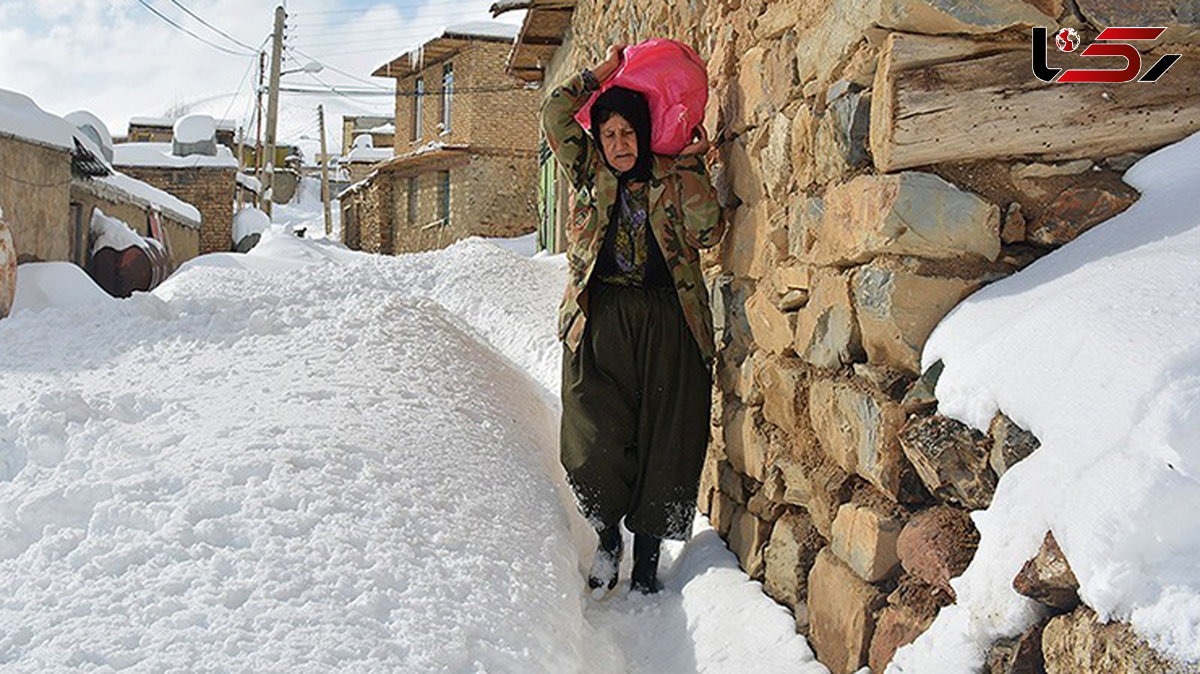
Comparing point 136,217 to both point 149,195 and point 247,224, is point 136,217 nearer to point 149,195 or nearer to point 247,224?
point 149,195

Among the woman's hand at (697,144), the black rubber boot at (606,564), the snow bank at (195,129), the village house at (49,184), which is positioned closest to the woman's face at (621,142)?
the woman's hand at (697,144)

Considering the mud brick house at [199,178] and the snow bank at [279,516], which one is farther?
the mud brick house at [199,178]

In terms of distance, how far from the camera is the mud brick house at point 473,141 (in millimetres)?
18500

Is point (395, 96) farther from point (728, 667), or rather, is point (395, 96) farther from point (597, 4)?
point (728, 667)

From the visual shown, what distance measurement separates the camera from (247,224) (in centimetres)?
1880

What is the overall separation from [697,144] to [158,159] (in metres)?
17.5

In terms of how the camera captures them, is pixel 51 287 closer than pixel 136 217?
Yes

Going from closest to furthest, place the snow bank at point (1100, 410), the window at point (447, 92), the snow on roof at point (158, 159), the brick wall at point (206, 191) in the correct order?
the snow bank at point (1100, 410) < the snow on roof at point (158, 159) < the brick wall at point (206, 191) < the window at point (447, 92)

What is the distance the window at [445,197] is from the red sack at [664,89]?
55.3 feet

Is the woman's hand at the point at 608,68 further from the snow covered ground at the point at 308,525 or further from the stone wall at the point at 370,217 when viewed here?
the stone wall at the point at 370,217

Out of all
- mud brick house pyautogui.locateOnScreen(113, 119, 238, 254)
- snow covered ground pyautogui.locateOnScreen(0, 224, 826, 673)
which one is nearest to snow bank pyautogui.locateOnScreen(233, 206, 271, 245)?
mud brick house pyautogui.locateOnScreen(113, 119, 238, 254)

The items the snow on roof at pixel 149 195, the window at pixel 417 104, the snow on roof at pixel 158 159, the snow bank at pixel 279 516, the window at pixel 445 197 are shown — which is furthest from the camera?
the window at pixel 417 104

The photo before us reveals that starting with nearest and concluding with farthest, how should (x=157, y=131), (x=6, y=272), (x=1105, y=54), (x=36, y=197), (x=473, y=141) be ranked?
(x=1105, y=54)
(x=6, y=272)
(x=36, y=197)
(x=473, y=141)
(x=157, y=131)

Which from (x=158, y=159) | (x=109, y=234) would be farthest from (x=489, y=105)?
(x=109, y=234)
